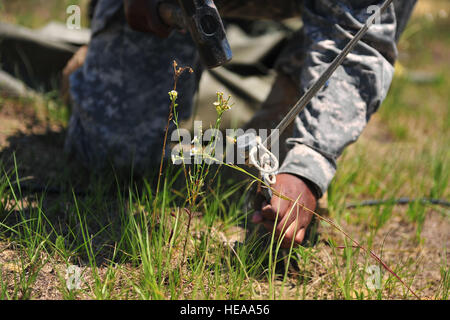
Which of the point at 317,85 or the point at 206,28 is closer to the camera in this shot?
the point at 317,85

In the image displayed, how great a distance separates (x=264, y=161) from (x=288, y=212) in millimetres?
154

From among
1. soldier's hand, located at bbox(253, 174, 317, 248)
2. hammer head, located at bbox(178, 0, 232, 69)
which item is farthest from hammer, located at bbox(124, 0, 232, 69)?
soldier's hand, located at bbox(253, 174, 317, 248)

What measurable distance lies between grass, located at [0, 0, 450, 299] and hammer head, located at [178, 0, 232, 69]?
34 centimetres

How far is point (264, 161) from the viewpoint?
1.14m

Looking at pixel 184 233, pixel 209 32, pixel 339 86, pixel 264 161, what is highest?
pixel 209 32

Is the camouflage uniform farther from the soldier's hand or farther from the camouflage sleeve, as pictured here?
the soldier's hand

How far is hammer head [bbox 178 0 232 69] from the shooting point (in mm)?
1185

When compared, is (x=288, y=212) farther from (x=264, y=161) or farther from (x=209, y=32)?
(x=209, y=32)

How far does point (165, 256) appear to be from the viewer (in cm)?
118

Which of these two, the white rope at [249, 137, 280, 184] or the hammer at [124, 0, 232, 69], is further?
the hammer at [124, 0, 232, 69]

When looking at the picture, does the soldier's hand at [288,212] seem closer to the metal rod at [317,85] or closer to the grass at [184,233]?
the grass at [184,233]

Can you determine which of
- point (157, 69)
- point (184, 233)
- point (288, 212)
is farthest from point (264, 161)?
point (157, 69)
